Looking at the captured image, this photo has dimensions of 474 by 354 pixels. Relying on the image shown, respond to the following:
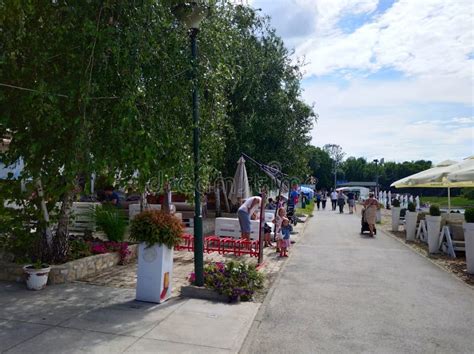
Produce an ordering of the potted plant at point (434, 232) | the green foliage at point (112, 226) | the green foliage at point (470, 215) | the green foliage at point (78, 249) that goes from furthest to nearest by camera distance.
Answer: the potted plant at point (434, 232) < the green foliage at point (112, 226) < the green foliage at point (470, 215) < the green foliage at point (78, 249)

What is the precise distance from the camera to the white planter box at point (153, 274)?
637 cm

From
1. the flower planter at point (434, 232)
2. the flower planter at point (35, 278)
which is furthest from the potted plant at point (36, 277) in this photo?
the flower planter at point (434, 232)

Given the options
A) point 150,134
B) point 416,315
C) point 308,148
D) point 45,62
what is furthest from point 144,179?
point 308,148

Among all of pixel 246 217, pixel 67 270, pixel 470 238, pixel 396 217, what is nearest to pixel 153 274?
pixel 67 270

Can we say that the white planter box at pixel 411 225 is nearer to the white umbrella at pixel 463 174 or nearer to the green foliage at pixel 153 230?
the white umbrella at pixel 463 174

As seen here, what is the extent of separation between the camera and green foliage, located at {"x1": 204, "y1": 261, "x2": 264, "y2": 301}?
6.63 m

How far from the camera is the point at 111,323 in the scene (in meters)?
5.35

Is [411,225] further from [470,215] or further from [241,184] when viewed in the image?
[241,184]

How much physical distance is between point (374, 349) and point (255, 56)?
51.3 ft

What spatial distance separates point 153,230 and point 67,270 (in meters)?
2.16

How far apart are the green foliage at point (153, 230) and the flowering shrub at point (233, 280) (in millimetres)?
974


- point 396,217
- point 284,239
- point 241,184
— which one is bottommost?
point 284,239

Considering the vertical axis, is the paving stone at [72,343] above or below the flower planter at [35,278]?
below

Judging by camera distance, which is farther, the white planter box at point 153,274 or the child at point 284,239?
the child at point 284,239
